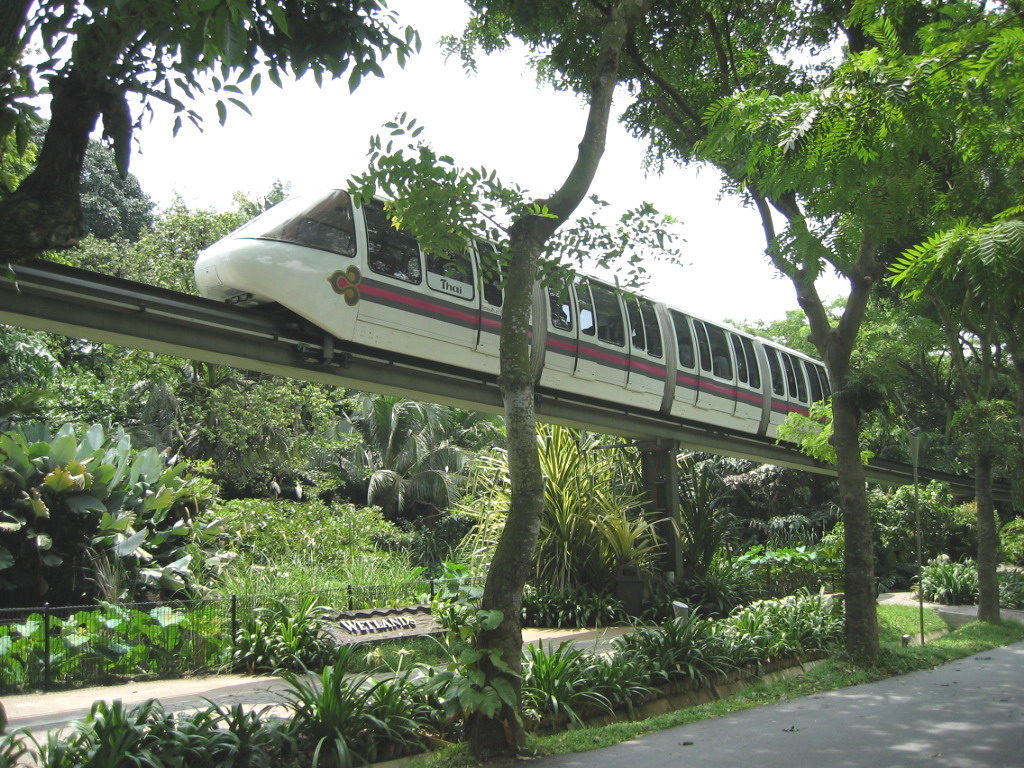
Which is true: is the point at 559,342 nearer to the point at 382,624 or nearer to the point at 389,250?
the point at 389,250

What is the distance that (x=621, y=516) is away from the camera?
14133 mm

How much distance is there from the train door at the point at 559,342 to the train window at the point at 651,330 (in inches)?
85.7

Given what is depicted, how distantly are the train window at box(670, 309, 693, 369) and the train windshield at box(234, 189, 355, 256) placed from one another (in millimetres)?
7507

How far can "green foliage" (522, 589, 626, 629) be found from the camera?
43.9 feet

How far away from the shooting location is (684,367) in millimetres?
15844

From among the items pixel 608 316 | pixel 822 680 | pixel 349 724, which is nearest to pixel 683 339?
pixel 608 316

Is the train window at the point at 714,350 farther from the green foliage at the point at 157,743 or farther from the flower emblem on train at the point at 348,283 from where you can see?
the green foliage at the point at 157,743

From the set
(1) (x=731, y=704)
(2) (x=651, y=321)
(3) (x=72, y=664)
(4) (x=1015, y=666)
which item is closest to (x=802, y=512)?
(2) (x=651, y=321)

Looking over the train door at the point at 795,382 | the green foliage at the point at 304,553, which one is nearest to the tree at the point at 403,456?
the green foliage at the point at 304,553

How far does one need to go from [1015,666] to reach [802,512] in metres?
20.2

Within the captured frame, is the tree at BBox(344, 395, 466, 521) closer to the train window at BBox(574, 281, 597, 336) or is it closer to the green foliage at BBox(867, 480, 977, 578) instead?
the green foliage at BBox(867, 480, 977, 578)

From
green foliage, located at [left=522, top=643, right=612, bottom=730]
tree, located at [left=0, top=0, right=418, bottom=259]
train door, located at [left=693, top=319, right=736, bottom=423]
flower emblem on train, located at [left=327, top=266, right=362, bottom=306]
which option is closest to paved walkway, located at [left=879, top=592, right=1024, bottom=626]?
train door, located at [left=693, top=319, right=736, bottom=423]

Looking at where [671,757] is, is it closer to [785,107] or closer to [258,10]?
[785,107]

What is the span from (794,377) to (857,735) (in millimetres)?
14261
